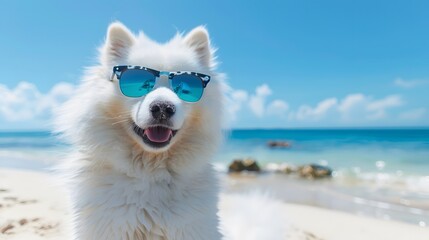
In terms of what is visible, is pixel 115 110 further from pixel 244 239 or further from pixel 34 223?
pixel 34 223

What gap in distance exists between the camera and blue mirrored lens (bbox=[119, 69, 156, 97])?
250 cm

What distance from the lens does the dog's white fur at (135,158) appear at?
2.38 metres

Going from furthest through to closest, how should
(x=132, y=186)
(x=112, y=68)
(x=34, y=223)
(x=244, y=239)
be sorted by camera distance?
(x=34, y=223) < (x=244, y=239) < (x=112, y=68) < (x=132, y=186)

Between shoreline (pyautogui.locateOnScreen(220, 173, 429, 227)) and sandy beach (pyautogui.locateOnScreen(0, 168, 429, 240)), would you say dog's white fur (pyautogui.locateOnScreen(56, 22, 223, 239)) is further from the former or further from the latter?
shoreline (pyautogui.locateOnScreen(220, 173, 429, 227))

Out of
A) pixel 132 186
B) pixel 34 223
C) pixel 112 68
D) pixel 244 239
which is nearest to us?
pixel 132 186

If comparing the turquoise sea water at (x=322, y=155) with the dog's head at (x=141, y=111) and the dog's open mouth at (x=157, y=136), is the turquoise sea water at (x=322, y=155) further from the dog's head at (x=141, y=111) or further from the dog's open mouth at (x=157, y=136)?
the dog's open mouth at (x=157, y=136)

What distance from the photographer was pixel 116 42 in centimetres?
284

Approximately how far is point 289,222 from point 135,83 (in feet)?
11.7

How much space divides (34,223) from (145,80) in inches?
116

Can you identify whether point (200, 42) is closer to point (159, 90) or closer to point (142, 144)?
point (159, 90)

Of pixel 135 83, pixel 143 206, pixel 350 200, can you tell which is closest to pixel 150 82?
pixel 135 83

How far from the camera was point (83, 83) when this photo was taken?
278 cm

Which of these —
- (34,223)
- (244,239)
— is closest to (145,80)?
(244,239)

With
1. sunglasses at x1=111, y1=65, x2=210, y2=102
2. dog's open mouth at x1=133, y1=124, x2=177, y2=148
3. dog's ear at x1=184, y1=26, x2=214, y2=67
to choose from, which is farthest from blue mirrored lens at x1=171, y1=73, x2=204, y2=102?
dog's ear at x1=184, y1=26, x2=214, y2=67
